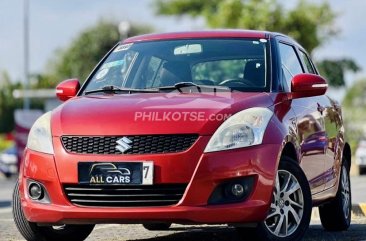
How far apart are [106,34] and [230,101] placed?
7887cm

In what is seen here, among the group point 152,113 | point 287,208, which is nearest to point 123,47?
point 152,113

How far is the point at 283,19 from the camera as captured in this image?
40875 mm

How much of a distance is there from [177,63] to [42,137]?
1429 millimetres

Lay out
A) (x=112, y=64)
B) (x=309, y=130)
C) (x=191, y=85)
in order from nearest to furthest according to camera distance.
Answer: (x=191, y=85) < (x=309, y=130) < (x=112, y=64)

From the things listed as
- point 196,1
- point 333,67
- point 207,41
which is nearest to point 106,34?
point 196,1

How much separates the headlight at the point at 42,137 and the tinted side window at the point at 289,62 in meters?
1.94

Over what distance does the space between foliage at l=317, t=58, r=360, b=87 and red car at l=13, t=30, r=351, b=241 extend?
39.1 meters

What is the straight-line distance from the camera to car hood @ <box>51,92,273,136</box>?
22.9 ft

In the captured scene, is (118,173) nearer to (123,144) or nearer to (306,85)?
(123,144)

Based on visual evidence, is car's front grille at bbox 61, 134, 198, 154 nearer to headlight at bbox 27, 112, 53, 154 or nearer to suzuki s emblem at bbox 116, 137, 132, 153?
suzuki s emblem at bbox 116, 137, 132, 153

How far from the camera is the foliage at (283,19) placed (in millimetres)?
40312

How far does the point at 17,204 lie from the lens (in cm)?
773

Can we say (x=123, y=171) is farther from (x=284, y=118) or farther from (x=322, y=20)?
(x=322, y=20)
